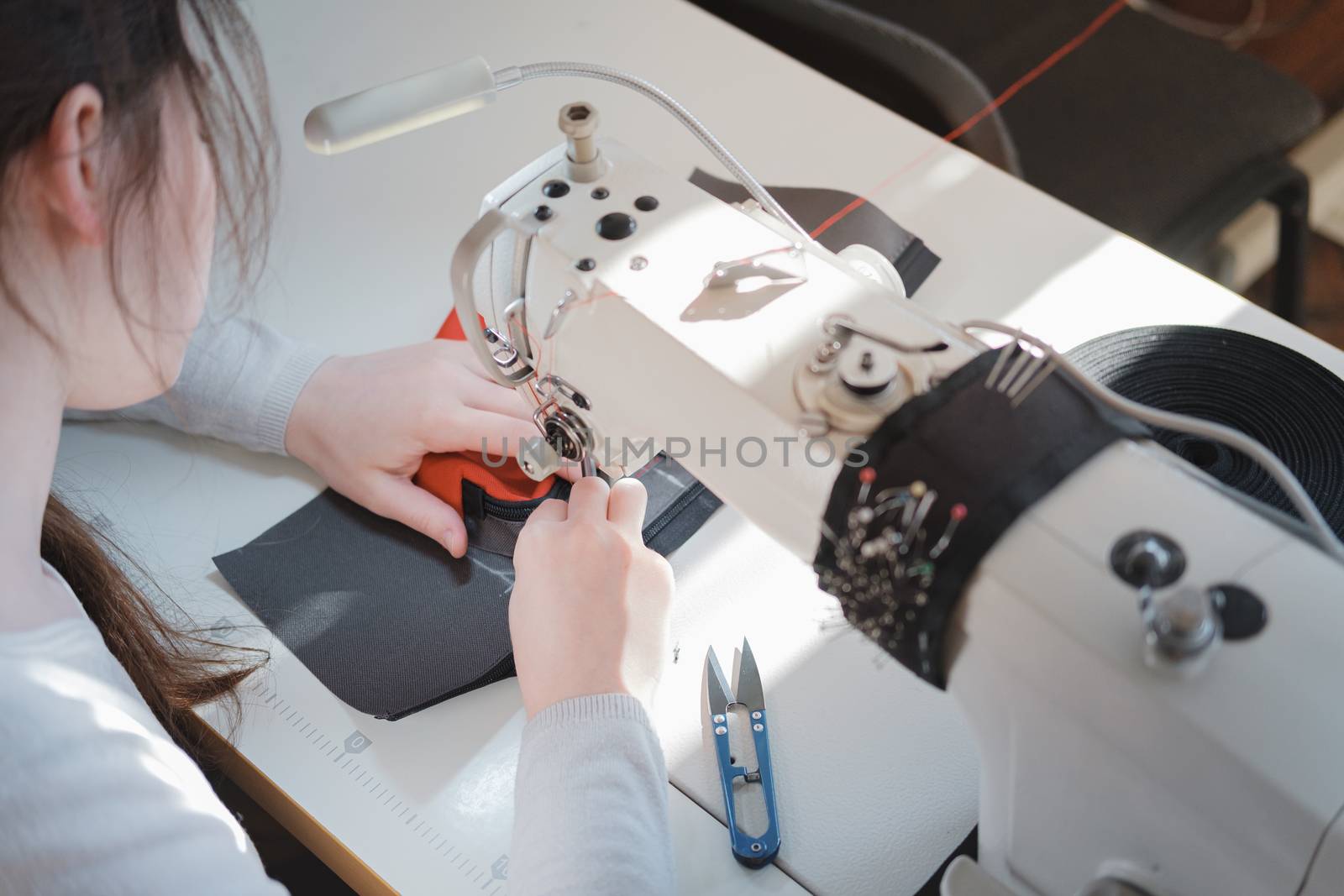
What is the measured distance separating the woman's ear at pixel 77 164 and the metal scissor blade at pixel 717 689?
0.49 metres

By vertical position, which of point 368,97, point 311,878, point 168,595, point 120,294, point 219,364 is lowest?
point 311,878

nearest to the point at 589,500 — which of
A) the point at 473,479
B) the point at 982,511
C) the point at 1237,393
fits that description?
the point at 473,479

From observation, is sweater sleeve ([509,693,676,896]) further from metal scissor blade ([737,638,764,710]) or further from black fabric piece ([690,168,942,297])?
black fabric piece ([690,168,942,297])

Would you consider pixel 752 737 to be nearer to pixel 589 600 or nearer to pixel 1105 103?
pixel 589 600

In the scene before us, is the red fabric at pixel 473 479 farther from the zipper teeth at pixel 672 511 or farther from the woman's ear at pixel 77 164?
the woman's ear at pixel 77 164

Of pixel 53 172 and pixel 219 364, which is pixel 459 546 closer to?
pixel 219 364

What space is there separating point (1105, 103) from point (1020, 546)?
3.31 ft

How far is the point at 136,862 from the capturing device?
646 millimetres

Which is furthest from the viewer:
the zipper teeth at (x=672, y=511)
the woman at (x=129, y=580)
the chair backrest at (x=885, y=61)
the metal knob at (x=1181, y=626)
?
the chair backrest at (x=885, y=61)

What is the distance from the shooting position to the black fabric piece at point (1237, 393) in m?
0.77

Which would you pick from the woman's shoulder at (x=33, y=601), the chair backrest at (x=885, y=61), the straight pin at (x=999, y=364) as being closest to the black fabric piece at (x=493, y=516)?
the woman's shoulder at (x=33, y=601)

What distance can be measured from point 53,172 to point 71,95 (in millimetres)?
44

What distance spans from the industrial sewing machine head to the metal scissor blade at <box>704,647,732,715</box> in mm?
194

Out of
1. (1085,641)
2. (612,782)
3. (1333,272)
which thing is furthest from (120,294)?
(1333,272)
